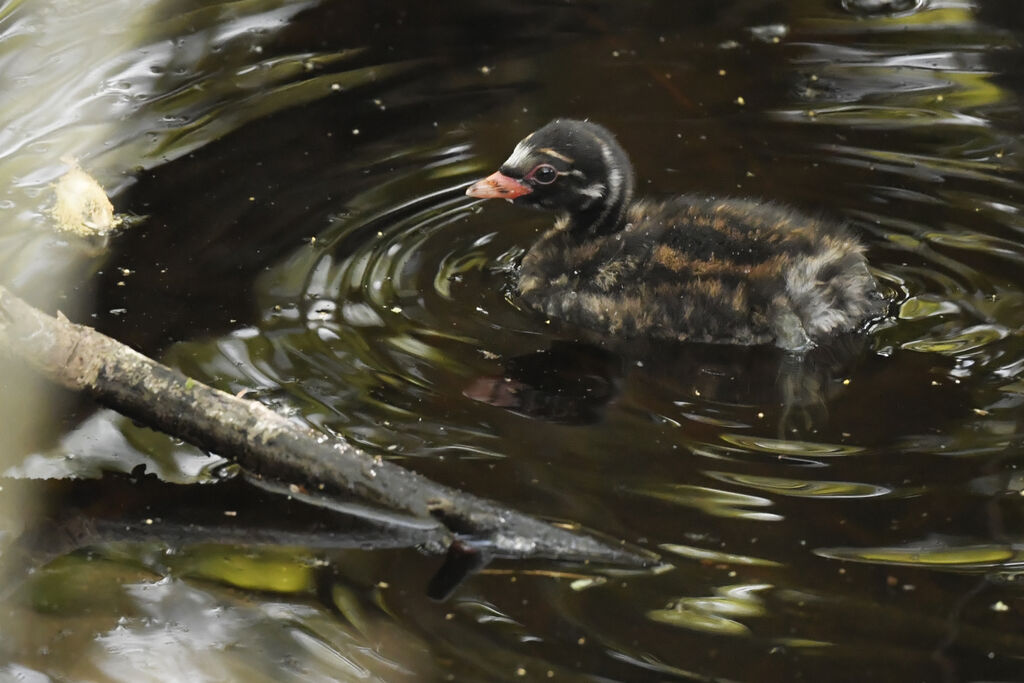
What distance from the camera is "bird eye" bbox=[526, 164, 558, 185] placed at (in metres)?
5.99

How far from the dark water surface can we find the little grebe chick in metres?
0.14

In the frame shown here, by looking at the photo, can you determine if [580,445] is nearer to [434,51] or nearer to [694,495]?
[694,495]

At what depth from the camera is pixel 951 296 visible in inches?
227

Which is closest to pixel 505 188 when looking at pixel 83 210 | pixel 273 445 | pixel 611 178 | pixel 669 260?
A: pixel 611 178

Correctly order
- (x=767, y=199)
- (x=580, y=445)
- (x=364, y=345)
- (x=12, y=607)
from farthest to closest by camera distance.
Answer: (x=767, y=199) < (x=364, y=345) < (x=580, y=445) < (x=12, y=607)

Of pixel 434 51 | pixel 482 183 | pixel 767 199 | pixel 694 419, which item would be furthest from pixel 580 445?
pixel 434 51

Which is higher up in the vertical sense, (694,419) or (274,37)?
(274,37)

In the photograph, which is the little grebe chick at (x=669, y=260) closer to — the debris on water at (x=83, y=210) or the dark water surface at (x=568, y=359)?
the dark water surface at (x=568, y=359)

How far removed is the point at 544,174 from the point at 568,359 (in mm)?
852

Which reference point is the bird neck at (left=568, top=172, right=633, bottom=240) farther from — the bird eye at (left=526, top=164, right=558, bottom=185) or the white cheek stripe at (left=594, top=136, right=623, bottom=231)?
the bird eye at (left=526, top=164, right=558, bottom=185)

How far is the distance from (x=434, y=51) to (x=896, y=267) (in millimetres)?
3190

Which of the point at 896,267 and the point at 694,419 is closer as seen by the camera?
the point at 694,419

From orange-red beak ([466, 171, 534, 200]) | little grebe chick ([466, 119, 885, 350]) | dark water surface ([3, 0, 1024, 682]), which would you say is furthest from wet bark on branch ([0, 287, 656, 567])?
orange-red beak ([466, 171, 534, 200])

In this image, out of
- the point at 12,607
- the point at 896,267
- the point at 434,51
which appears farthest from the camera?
the point at 434,51
